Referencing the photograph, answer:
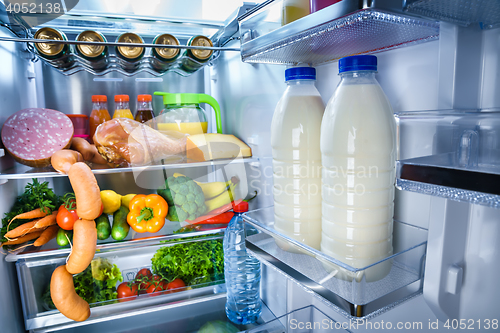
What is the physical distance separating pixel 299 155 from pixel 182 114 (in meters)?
0.75

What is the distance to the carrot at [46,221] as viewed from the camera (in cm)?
104

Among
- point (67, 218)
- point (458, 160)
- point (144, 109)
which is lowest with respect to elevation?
point (67, 218)

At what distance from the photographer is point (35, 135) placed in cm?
108

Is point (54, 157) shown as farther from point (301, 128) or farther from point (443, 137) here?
point (443, 137)

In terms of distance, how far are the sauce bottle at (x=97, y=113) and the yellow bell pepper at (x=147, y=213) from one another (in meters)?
0.41

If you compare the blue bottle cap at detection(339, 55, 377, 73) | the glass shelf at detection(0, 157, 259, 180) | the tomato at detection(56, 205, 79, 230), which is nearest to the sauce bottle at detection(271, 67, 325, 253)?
the blue bottle cap at detection(339, 55, 377, 73)

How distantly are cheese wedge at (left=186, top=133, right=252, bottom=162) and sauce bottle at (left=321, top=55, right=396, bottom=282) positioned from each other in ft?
2.26

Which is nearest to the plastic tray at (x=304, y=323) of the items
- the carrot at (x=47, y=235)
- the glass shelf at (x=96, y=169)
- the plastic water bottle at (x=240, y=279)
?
the plastic water bottle at (x=240, y=279)

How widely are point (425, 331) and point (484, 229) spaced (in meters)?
0.26

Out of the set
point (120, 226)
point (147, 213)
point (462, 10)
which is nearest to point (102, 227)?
point (120, 226)

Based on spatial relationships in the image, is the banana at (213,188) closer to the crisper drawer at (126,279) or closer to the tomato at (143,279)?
the crisper drawer at (126,279)

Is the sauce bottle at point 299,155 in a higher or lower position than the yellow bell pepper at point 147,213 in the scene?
higher

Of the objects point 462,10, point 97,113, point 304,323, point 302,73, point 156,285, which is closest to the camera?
point 462,10

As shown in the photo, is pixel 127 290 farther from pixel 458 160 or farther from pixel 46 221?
pixel 458 160
